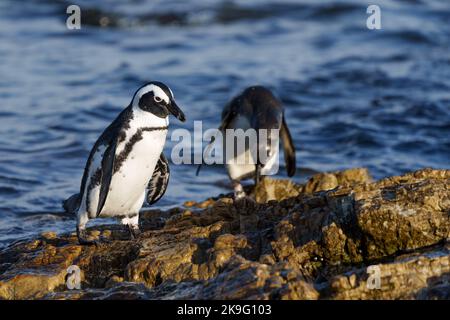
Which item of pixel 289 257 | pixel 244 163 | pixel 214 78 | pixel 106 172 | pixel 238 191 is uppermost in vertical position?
pixel 106 172

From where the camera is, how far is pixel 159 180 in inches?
299

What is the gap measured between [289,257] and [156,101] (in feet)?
6.23

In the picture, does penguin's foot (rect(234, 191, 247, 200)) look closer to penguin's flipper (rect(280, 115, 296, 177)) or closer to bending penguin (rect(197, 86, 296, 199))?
bending penguin (rect(197, 86, 296, 199))

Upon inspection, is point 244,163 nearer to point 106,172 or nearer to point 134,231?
point 134,231

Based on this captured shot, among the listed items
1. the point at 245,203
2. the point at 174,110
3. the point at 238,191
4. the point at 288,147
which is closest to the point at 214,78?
the point at 288,147

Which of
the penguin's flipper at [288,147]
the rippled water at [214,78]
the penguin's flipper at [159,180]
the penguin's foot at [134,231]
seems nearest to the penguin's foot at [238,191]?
the rippled water at [214,78]

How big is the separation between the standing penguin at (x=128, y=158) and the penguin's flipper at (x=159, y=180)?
1.43ft

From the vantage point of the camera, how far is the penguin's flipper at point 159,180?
7531 mm

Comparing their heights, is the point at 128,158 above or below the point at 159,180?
above

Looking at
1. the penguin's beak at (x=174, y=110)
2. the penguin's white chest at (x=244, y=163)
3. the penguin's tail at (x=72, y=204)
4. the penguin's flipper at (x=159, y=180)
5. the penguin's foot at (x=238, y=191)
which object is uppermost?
the penguin's beak at (x=174, y=110)

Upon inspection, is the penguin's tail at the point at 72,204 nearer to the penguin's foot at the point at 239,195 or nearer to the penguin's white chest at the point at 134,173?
the penguin's white chest at the point at 134,173

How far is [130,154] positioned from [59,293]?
1597 millimetres

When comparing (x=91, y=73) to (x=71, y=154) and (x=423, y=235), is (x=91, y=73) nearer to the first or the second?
(x=71, y=154)
